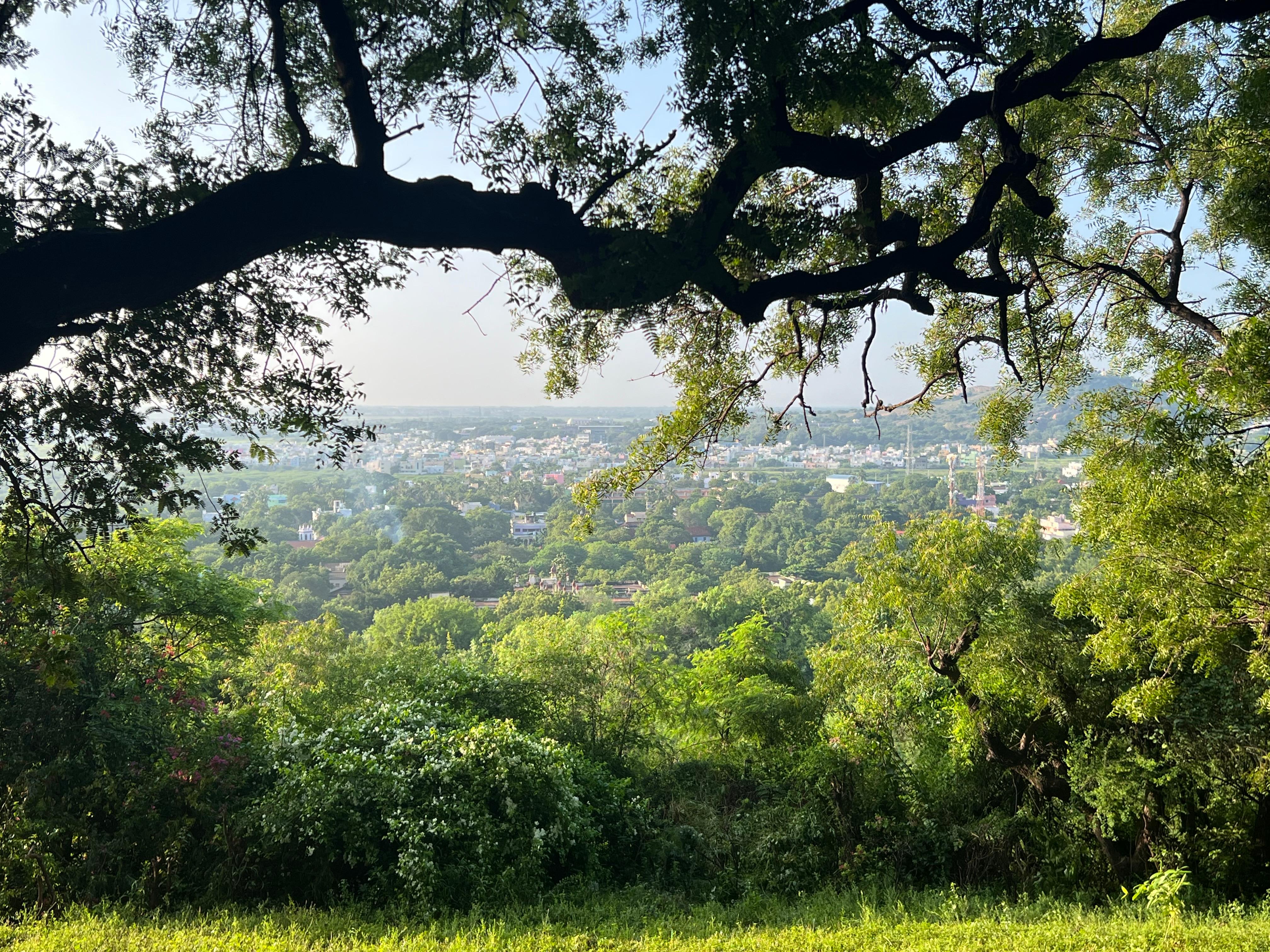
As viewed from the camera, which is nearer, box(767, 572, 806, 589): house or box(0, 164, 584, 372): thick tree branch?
box(0, 164, 584, 372): thick tree branch

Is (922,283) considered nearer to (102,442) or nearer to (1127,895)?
(102,442)

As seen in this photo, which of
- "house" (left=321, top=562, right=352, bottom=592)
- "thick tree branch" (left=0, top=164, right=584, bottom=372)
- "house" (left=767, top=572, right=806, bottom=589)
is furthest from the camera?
"house" (left=321, top=562, right=352, bottom=592)

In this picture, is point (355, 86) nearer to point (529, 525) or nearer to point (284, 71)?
point (284, 71)

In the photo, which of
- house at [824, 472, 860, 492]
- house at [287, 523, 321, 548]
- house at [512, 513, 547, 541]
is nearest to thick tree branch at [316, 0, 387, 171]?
house at [287, 523, 321, 548]

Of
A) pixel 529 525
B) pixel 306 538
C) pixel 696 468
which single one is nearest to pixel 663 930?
pixel 696 468

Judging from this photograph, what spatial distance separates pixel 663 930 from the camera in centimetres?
443

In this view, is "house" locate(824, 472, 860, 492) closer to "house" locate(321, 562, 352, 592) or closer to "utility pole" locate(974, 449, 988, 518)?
"utility pole" locate(974, 449, 988, 518)

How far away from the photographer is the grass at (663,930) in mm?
3787

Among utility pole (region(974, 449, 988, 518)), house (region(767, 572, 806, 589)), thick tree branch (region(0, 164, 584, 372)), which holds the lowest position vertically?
house (region(767, 572, 806, 589))

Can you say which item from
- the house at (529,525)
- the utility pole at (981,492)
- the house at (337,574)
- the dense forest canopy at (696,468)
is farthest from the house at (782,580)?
the dense forest canopy at (696,468)

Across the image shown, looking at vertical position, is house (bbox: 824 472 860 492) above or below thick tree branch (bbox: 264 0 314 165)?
below

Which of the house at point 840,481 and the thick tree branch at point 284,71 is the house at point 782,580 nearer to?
the house at point 840,481

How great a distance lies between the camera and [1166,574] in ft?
14.6

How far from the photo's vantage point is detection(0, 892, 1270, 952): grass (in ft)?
12.4
